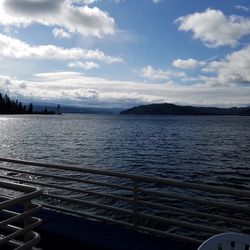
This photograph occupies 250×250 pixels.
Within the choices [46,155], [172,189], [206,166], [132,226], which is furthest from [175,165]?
[132,226]

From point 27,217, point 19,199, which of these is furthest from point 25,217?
point 19,199

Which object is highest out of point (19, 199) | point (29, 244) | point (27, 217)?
point (19, 199)

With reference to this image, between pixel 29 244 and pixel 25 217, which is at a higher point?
pixel 25 217

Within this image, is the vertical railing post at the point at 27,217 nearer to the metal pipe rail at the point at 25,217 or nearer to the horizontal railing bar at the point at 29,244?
the metal pipe rail at the point at 25,217

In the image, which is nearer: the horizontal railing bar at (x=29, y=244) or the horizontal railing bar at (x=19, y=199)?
the horizontal railing bar at (x=19, y=199)

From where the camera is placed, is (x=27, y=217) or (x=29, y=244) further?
(x=27, y=217)

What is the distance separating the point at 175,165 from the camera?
107 feet

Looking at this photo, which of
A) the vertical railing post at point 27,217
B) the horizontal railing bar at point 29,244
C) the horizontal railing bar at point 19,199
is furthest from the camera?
the vertical railing post at point 27,217

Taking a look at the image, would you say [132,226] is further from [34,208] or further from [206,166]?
[206,166]

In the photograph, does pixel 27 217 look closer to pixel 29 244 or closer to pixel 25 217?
pixel 25 217

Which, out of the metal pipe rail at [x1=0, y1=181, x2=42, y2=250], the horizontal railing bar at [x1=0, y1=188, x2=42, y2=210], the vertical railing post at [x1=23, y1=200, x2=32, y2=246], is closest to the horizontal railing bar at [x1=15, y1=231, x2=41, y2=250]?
the metal pipe rail at [x1=0, y1=181, x2=42, y2=250]

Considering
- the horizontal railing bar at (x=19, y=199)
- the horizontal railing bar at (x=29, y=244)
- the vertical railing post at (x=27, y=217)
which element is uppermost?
the horizontal railing bar at (x=19, y=199)

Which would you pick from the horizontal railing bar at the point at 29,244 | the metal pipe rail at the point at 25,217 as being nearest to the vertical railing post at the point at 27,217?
the metal pipe rail at the point at 25,217

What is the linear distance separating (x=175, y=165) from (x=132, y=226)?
26720 millimetres
